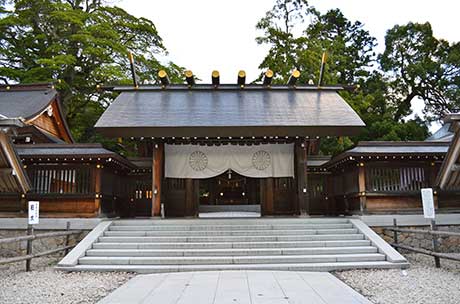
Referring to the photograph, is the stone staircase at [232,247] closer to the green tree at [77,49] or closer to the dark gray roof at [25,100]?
the dark gray roof at [25,100]

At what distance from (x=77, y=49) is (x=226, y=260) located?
55.0ft

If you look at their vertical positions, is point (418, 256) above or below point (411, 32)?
below

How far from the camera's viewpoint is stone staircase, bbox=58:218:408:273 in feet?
23.4

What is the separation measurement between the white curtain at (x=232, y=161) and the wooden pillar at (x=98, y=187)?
2.19m

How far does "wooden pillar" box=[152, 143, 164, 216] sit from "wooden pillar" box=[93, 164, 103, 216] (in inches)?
62.7

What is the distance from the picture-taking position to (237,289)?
5.41 meters

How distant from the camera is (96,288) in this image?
5.71 meters

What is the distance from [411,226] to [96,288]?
8537 mm

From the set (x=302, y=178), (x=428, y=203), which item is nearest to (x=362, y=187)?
(x=302, y=178)

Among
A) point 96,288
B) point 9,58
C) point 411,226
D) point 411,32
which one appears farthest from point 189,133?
point 411,32

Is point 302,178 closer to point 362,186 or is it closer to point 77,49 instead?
point 362,186

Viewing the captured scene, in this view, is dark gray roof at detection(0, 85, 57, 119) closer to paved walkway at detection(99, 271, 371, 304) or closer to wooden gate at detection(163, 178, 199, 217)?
wooden gate at detection(163, 178, 199, 217)

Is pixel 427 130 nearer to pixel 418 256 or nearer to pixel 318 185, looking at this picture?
pixel 318 185

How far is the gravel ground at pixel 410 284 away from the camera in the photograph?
16.4ft
